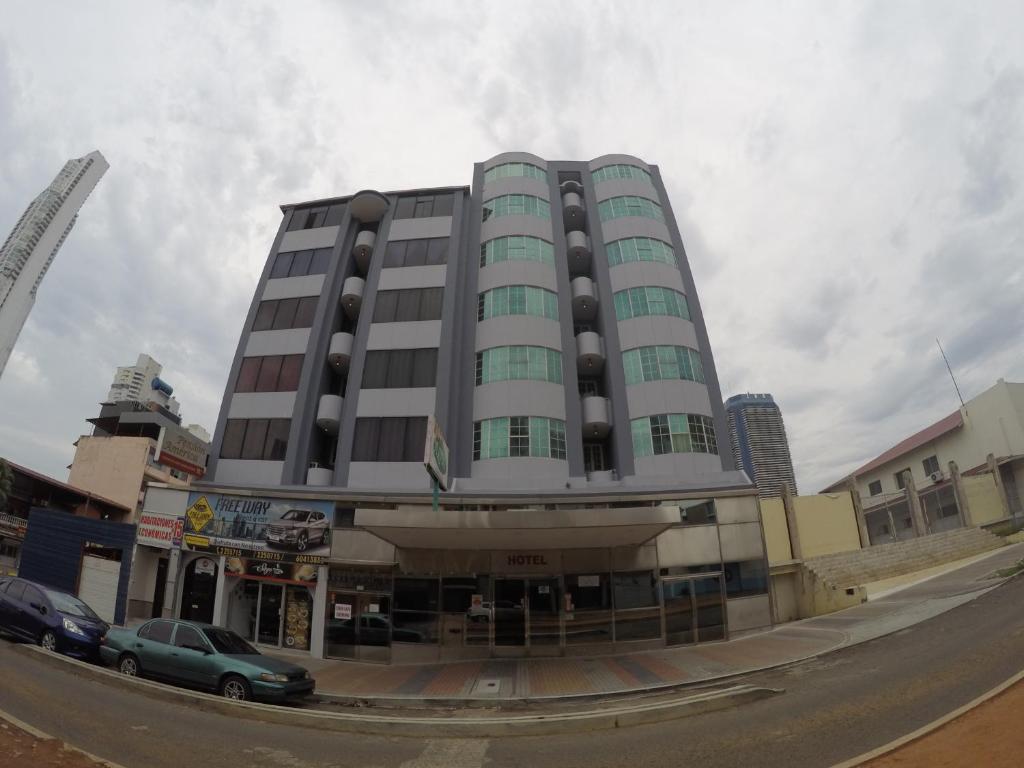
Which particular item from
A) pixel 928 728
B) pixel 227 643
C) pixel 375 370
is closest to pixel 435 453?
pixel 227 643

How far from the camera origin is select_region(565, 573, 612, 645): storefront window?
679 inches

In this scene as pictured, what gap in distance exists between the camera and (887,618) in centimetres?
1656

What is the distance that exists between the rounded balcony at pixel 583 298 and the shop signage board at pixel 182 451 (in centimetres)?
2044

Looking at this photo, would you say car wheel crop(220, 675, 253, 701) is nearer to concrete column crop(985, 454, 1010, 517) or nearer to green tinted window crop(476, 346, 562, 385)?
green tinted window crop(476, 346, 562, 385)

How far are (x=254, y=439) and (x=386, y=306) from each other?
363 inches

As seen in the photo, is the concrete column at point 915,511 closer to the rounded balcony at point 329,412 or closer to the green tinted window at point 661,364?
the green tinted window at point 661,364

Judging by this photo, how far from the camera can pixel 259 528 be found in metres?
19.4

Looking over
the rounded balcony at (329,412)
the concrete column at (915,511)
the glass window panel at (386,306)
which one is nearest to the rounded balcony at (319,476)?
the rounded balcony at (329,412)

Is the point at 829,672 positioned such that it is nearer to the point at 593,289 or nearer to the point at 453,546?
the point at 453,546

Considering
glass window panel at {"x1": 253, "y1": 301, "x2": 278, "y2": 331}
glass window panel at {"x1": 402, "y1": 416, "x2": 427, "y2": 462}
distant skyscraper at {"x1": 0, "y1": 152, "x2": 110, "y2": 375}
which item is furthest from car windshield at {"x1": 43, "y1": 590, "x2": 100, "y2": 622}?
distant skyscraper at {"x1": 0, "y1": 152, "x2": 110, "y2": 375}

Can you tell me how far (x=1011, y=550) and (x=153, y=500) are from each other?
41065 millimetres

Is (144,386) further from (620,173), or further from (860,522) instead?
(860,522)

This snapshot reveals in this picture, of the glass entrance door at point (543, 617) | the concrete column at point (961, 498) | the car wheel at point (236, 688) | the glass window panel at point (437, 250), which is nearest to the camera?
the car wheel at point (236, 688)

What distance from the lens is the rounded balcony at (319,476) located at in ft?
76.2
